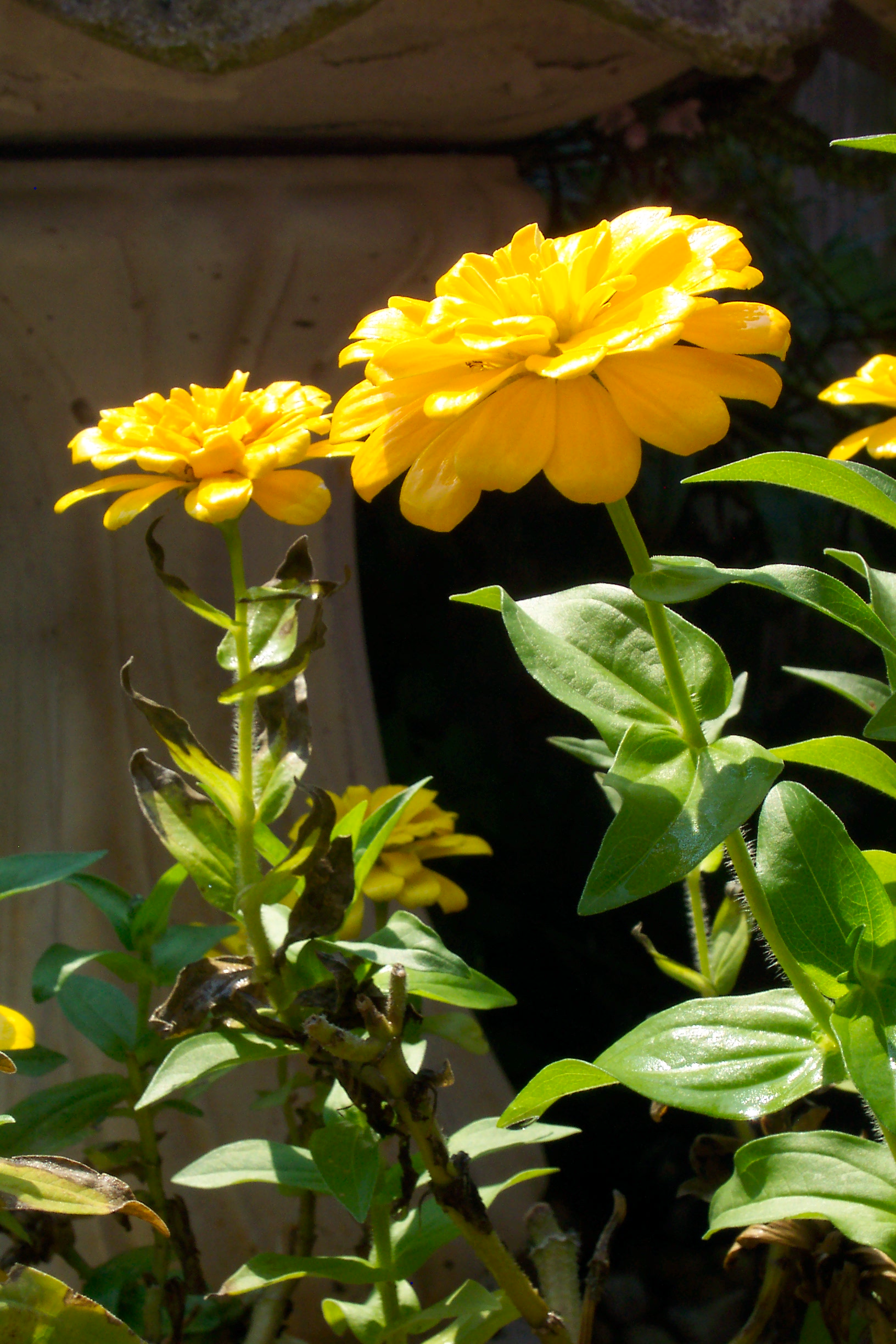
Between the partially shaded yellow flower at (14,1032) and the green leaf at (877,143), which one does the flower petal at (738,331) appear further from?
the partially shaded yellow flower at (14,1032)

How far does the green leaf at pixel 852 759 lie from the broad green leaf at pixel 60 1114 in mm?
602

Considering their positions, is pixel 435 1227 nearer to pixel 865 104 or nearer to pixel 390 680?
pixel 390 680

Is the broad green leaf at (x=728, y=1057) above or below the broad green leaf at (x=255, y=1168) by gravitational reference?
above

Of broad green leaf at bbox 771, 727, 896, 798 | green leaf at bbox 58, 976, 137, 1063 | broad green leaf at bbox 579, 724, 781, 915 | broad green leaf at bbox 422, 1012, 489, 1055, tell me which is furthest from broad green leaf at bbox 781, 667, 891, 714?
green leaf at bbox 58, 976, 137, 1063

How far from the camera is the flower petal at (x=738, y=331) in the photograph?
49 cm

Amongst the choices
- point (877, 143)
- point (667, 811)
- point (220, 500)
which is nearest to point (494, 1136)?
point (667, 811)

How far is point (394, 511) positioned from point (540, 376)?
0.95m

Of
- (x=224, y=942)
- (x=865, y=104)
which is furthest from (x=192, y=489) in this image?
(x=865, y=104)

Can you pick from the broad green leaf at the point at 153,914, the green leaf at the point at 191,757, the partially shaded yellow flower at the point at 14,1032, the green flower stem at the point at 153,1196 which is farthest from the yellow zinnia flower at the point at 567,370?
the green flower stem at the point at 153,1196

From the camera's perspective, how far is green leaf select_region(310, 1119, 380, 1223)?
67 cm

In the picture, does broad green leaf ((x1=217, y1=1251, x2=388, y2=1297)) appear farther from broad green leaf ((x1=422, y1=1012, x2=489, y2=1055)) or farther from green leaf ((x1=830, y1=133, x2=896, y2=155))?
green leaf ((x1=830, y1=133, x2=896, y2=155))

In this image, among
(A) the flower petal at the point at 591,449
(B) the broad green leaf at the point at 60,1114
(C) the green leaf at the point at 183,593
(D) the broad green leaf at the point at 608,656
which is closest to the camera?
(A) the flower petal at the point at 591,449

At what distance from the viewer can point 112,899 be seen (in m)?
0.90

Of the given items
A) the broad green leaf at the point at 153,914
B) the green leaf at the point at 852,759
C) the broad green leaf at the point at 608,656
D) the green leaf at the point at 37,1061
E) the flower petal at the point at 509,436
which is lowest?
the green leaf at the point at 37,1061
